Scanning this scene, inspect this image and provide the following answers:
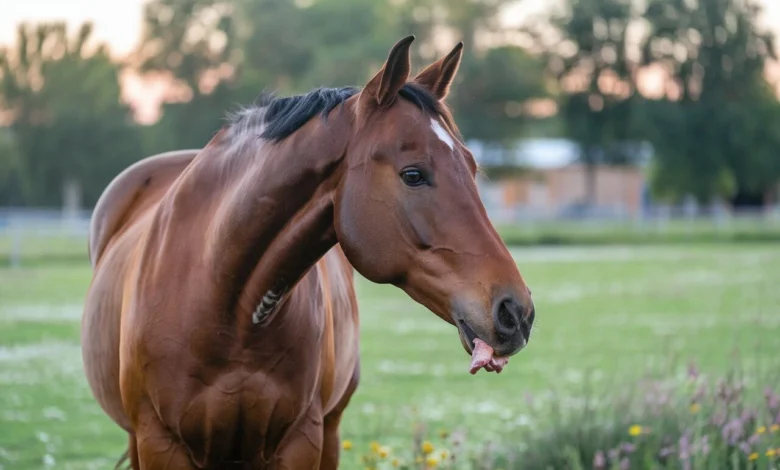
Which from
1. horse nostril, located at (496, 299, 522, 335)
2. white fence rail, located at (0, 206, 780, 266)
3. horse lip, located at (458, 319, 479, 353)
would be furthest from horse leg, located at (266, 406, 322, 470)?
white fence rail, located at (0, 206, 780, 266)

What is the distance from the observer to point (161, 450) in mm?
3127

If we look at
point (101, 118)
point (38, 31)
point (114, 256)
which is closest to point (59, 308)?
point (114, 256)

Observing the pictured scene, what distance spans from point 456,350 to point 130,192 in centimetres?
862

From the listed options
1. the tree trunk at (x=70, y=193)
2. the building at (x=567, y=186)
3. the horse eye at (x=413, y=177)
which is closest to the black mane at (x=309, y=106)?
the horse eye at (x=413, y=177)

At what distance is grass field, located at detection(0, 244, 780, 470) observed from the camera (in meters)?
7.35

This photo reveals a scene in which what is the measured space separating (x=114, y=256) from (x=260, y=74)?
52656mm

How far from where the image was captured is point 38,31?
54812mm

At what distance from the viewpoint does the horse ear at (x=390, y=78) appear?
2.62m

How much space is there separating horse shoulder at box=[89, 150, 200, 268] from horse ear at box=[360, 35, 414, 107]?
191cm

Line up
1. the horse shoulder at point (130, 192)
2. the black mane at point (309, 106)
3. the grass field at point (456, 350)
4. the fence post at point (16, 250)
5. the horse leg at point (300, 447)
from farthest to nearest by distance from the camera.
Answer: the fence post at point (16, 250), the grass field at point (456, 350), the horse shoulder at point (130, 192), the horse leg at point (300, 447), the black mane at point (309, 106)

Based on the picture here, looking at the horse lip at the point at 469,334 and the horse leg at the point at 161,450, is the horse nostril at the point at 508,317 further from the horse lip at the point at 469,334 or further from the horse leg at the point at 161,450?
the horse leg at the point at 161,450

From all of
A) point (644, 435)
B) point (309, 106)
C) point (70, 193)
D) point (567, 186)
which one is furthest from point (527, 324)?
point (567, 186)

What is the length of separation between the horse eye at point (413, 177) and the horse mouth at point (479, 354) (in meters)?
0.39

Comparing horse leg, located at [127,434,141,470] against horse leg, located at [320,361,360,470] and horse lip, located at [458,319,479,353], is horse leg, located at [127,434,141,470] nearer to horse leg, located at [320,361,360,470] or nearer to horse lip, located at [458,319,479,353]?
horse leg, located at [320,361,360,470]
